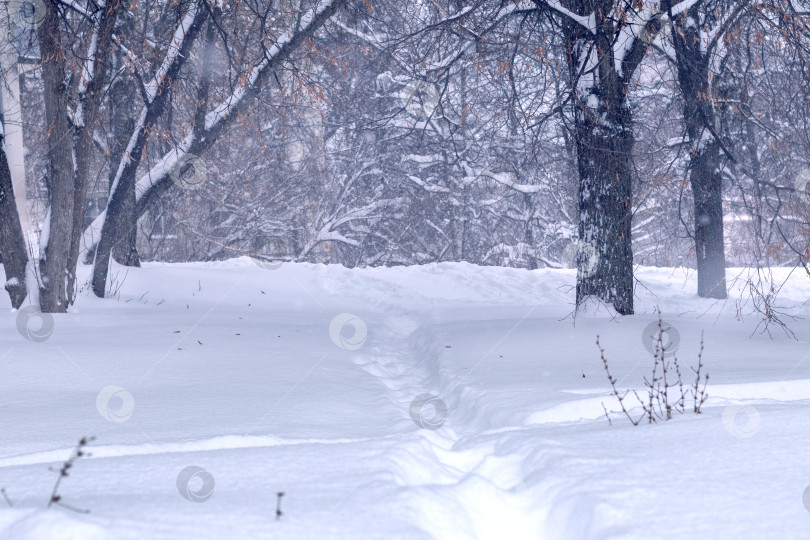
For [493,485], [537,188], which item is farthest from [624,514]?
[537,188]

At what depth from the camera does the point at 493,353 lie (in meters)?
6.15

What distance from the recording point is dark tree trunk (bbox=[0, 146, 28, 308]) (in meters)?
6.70

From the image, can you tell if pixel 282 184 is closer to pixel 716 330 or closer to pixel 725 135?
pixel 725 135
